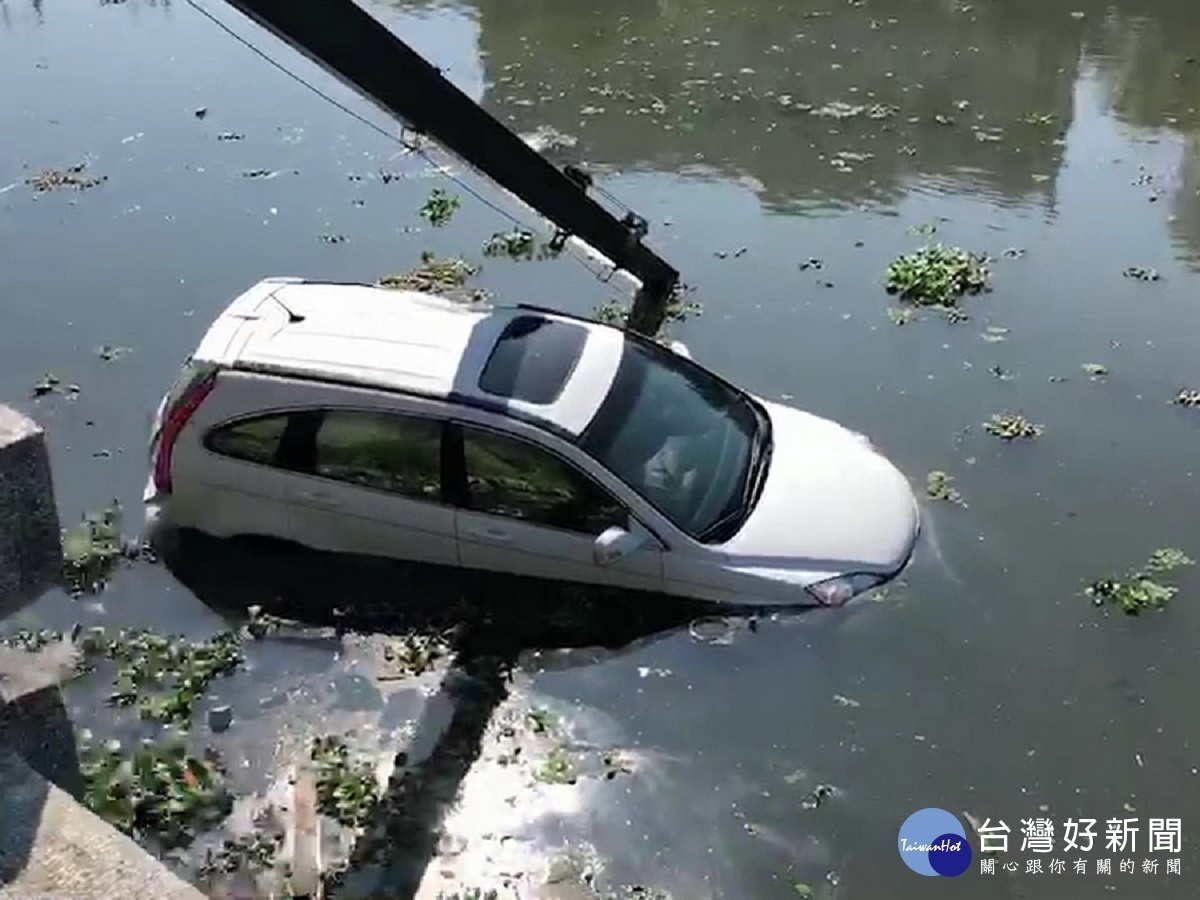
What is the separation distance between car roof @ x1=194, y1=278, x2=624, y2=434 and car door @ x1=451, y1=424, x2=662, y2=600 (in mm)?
252

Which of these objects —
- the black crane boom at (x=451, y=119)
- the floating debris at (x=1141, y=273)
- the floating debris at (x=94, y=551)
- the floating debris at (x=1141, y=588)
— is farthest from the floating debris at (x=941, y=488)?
the floating debris at (x=94, y=551)

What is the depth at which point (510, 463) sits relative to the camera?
28.7 ft

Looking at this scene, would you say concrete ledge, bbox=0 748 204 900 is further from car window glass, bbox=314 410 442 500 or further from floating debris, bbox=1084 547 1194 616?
floating debris, bbox=1084 547 1194 616

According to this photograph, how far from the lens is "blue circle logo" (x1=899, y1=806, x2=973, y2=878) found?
742cm

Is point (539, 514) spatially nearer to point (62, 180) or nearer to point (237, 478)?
point (237, 478)

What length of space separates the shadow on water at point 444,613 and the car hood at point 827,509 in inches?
23.4

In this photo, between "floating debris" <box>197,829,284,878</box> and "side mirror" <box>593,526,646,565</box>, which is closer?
"floating debris" <box>197,829,284,878</box>

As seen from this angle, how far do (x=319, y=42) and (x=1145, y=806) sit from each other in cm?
677

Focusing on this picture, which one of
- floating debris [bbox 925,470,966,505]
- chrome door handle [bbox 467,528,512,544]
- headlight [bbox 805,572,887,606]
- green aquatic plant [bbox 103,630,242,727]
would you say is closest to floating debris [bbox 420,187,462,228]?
floating debris [bbox 925,470,966,505]

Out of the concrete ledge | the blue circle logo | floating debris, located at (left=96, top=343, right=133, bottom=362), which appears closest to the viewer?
the concrete ledge

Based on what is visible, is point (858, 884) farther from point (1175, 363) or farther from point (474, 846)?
point (1175, 363)

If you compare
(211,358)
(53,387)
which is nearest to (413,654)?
(211,358)

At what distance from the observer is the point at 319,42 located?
9156 mm

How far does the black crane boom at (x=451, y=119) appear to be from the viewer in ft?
29.7
